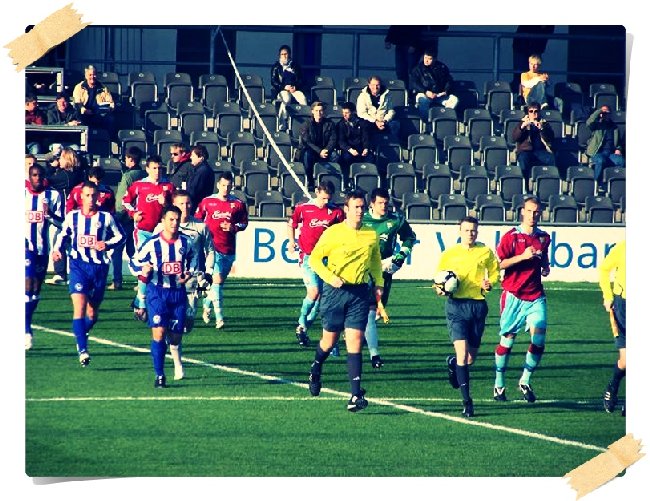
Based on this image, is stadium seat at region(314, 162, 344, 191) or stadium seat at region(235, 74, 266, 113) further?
stadium seat at region(235, 74, 266, 113)

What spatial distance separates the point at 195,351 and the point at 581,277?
5.89m

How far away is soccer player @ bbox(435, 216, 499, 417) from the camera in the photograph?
1480cm

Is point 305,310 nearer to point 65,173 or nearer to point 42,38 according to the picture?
point 65,173

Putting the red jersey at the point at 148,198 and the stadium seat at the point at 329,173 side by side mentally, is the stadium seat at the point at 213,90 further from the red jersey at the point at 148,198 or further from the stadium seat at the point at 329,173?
the red jersey at the point at 148,198

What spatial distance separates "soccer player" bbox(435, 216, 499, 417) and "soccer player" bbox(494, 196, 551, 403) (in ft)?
1.38

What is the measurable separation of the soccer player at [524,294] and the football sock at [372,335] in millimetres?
1327

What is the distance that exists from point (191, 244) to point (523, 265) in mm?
2836

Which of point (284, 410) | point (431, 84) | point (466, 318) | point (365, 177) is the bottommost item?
point (284, 410)

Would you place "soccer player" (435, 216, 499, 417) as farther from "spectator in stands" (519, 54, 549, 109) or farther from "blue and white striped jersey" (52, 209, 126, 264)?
"spectator in stands" (519, 54, 549, 109)

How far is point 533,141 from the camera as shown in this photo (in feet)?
73.5

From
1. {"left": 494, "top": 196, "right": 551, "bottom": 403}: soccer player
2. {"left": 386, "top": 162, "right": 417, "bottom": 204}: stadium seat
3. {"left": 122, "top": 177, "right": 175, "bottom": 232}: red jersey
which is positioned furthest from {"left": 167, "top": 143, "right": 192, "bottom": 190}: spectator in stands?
{"left": 494, "top": 196, "right": 551, "bottom": 403}: soccer player

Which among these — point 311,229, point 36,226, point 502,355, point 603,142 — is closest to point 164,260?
point 36,226

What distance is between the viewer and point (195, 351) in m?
17.0

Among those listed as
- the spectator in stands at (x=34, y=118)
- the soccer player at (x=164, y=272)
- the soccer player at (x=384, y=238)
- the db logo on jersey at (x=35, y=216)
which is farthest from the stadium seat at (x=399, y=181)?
the soccer player at (x=164, y=272)
